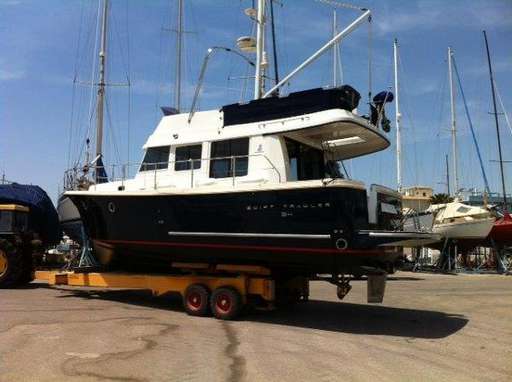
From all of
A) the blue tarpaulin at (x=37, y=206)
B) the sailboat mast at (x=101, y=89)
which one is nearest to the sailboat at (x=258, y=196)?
the blue tarpaulin at (x=37, y=206)

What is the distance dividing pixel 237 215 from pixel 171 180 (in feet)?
6.96

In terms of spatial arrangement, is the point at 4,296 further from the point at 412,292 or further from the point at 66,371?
the point at 412,292

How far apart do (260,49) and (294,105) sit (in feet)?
9.69

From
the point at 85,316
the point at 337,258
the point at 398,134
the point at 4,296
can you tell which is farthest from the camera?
the point at 398,134

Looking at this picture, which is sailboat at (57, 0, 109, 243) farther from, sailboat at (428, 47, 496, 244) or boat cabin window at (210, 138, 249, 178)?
sailboat at (428, 47, 496, 244)

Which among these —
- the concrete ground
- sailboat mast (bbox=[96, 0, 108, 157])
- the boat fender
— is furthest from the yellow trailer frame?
sailboat mast (bbox=[96, 0, 108, 157])

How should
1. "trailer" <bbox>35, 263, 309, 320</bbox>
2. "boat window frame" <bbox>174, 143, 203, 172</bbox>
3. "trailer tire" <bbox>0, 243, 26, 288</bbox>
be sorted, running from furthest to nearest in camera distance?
"trailer tire" <bbox>0, 243, 26, 288</bbox> → "boat window frame" <bbox>174, 143, 203, 172</bbox> → "trailer" <bbox>35, 263, 309, 320</bbox>

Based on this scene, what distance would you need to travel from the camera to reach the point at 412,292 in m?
16.5

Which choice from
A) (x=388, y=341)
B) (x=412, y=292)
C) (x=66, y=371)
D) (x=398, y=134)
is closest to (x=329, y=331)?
(x=388, y=341)

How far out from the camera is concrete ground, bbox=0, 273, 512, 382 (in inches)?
255

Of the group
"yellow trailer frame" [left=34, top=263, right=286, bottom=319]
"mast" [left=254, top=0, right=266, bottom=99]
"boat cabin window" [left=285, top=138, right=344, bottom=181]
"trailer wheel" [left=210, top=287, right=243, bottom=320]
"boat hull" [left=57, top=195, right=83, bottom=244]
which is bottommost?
"trailer wheel" [left=210, top=287, right=243, bottom=320]

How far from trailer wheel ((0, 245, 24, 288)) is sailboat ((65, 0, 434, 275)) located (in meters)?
2.75

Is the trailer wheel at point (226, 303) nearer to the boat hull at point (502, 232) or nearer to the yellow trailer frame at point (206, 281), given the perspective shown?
the yellow trailer frame at point (206, 281)

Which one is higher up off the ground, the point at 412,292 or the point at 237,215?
the point at 237,215
